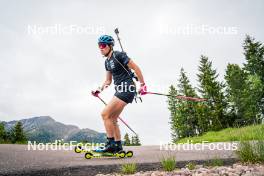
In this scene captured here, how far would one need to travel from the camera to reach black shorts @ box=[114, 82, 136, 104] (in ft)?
18.1

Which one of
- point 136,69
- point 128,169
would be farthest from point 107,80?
point 128,169

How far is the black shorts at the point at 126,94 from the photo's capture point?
552cm

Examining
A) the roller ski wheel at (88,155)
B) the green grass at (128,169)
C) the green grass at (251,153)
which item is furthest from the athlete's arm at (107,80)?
the green grass at (251,153)

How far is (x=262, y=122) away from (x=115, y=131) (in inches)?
106

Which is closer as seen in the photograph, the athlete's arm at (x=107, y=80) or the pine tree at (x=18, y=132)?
the athlete's arm at (x=107, y=80)

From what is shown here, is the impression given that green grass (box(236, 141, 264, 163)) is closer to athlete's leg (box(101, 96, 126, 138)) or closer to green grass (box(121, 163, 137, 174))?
green grass (box(121, 163, 137, 174))

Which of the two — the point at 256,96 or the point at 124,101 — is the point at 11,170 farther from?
the point at 256,96

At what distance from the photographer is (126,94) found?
18.2 feet

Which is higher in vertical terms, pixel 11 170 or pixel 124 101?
pixel 124 101

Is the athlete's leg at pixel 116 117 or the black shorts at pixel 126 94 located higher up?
the black shorts at pixel 126 94

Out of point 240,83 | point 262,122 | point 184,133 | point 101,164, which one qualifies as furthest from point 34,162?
point 184,133

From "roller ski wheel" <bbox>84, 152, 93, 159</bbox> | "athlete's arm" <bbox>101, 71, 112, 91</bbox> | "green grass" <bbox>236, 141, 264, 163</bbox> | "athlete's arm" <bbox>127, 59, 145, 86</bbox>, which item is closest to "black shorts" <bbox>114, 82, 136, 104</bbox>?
"athlete's arm" <bbox>127, 59, 145, 86</bbox>

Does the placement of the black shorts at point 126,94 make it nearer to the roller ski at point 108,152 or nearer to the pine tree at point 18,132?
the roller ski at point 108,152

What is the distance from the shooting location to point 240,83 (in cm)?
4350
